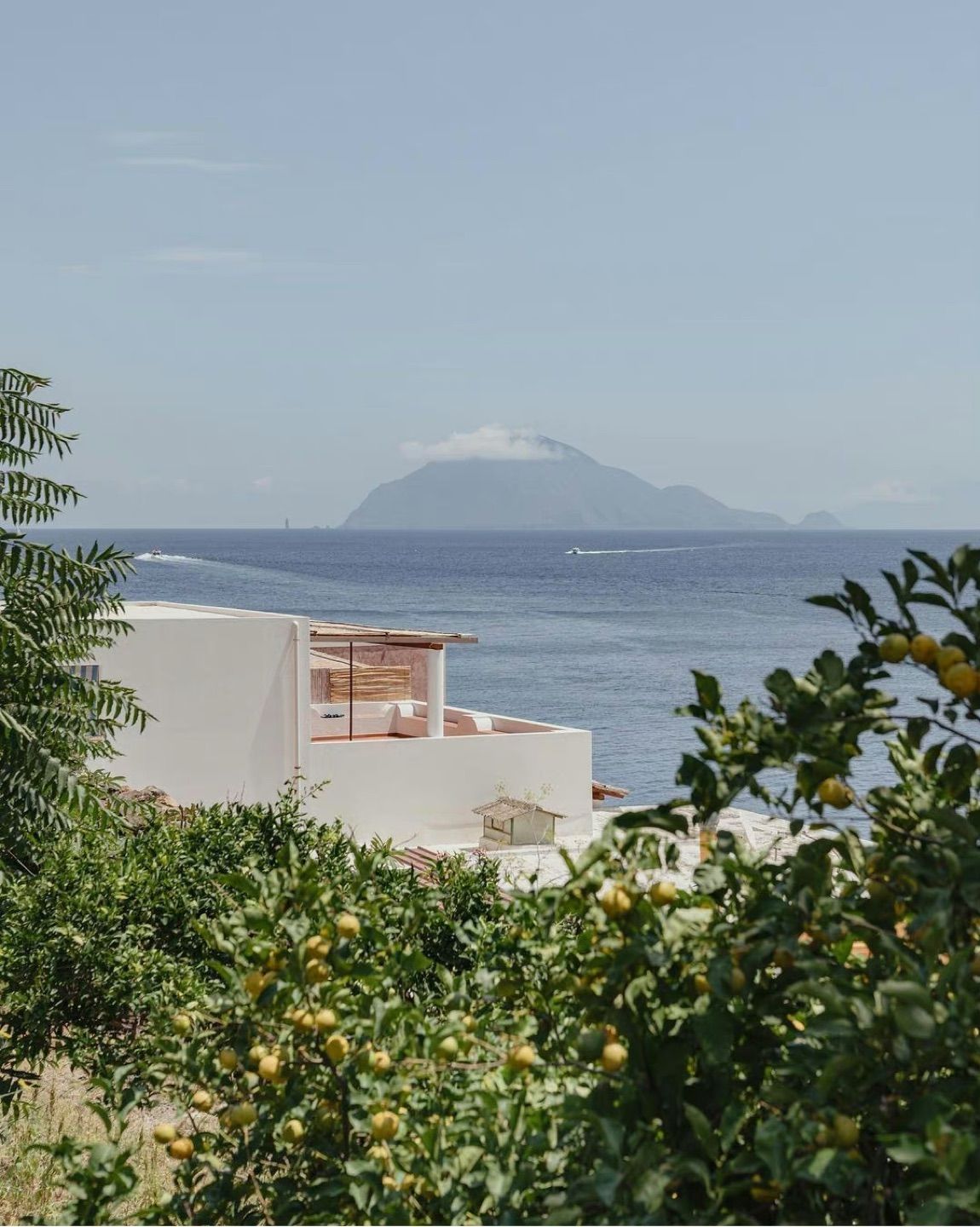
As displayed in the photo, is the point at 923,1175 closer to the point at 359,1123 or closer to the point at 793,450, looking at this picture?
the point at 359,1123

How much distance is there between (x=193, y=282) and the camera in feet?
308

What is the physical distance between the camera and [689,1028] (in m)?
1.75

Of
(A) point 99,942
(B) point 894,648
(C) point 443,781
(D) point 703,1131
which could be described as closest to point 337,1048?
(D) point 703,1131

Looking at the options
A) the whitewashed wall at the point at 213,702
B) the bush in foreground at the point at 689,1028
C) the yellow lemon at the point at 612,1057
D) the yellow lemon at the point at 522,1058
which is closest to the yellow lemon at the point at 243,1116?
the bush in foreground at the point at 689,1028

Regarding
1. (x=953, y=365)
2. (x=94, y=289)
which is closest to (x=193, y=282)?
(x=94, y=289)

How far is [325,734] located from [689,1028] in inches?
818

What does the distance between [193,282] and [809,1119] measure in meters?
98.2

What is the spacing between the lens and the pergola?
20.4 m

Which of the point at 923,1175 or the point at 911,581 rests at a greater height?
the point at 911,581

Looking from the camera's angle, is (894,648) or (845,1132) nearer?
(845,1132)

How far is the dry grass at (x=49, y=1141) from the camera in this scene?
4137 mm

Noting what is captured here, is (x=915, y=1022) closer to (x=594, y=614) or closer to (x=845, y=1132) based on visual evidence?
(x=845, y=1132)

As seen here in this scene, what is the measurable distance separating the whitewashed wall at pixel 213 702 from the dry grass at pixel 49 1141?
1124 centimetres

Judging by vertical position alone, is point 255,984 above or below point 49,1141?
above
